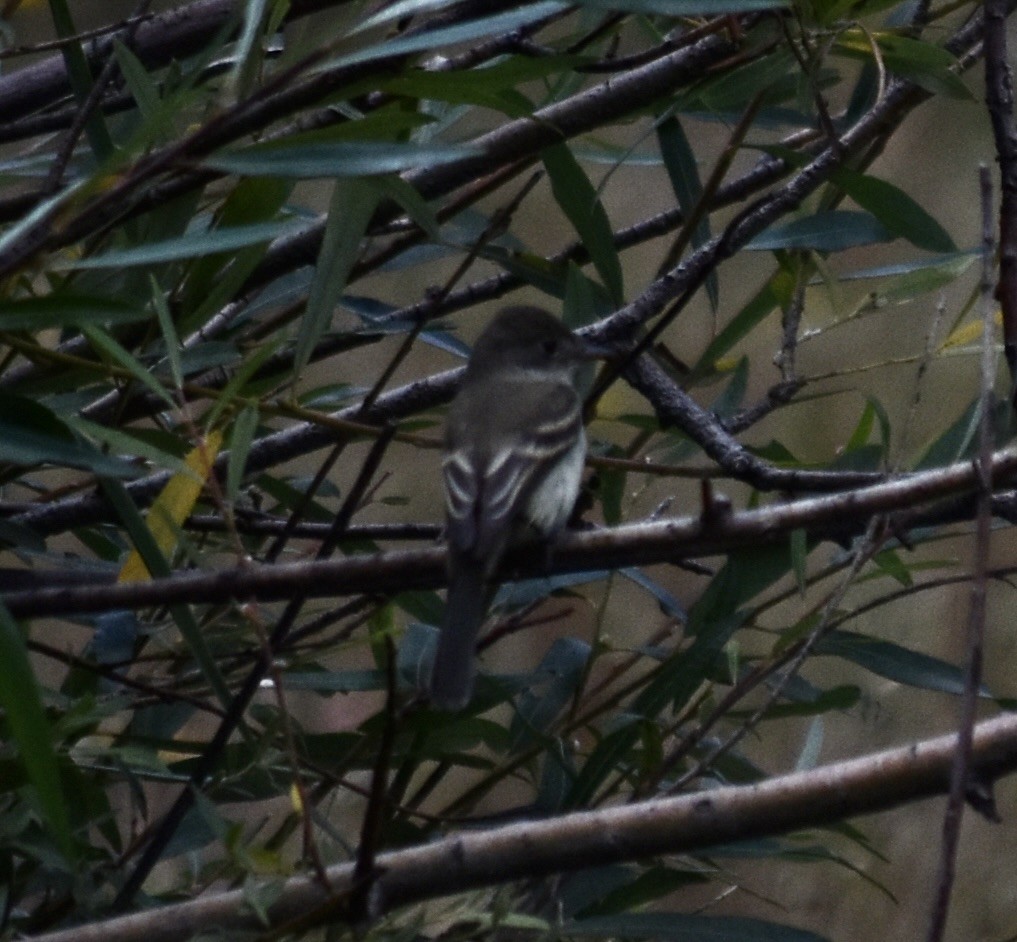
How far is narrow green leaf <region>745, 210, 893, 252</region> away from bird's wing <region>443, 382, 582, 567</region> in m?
0.40

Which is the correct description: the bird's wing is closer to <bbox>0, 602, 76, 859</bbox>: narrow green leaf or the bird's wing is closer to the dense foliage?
the dense foliage

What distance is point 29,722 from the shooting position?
1529mm

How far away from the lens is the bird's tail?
2004 mm

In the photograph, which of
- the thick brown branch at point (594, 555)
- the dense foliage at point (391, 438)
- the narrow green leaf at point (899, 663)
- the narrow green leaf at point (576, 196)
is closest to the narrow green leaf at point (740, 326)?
the dense foliage at point (391, 438)

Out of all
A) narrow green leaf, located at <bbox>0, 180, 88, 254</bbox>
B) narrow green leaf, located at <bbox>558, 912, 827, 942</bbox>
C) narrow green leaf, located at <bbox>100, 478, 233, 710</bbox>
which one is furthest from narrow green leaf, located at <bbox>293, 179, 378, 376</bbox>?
narrow green leaf, located at <bbox>558, 912, 827, 942</bbox>

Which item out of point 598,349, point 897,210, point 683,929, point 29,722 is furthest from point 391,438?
point 598,349

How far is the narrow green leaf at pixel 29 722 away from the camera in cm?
151

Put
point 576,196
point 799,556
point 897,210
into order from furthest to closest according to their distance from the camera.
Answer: point 576,196
point 897,210
point 799,556

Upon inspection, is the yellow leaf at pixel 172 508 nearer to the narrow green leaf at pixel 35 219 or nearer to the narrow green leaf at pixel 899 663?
the narrow green leaf at pixel 35 219

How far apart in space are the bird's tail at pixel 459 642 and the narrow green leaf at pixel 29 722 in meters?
0.58

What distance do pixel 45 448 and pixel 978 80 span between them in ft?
9.74

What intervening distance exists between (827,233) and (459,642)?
838 millimetres

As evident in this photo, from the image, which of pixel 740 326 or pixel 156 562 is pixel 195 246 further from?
pixel 740 326

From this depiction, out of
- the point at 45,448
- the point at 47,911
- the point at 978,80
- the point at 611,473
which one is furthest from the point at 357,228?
the point at 978,80
